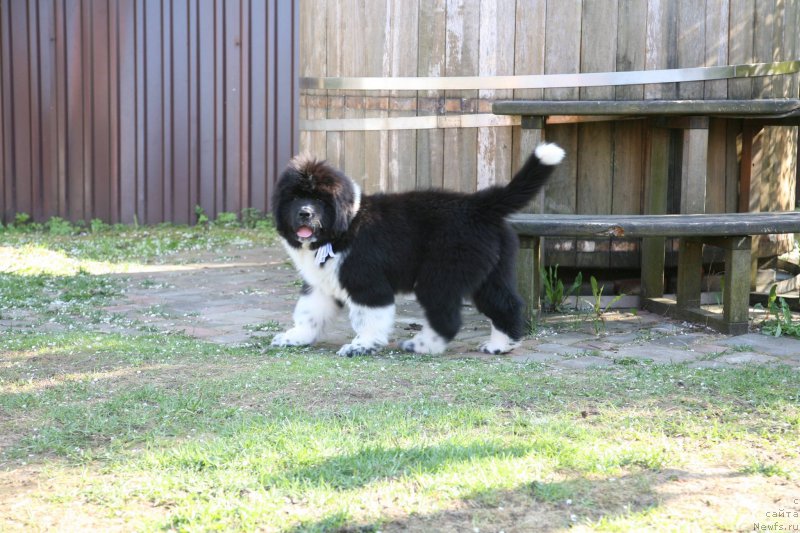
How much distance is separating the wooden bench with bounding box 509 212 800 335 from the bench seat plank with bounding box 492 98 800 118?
2.21 feet

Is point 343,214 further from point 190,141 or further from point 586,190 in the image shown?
point 190,141

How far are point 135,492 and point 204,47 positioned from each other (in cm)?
926

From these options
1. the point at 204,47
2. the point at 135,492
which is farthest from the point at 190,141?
the point at 135,492

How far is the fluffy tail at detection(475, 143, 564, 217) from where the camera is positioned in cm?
520

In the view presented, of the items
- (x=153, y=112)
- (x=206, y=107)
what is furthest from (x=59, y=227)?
(x=206, y=107)

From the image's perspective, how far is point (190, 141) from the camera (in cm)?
1170

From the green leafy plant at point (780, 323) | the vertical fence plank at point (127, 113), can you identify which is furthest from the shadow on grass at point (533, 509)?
the vertical fence plank at point (127, 113)

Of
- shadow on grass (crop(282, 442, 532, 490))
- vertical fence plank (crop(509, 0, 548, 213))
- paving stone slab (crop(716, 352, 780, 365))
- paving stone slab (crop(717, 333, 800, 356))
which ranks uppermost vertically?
vertical fence plank (crop(509, 0, 548, 213))

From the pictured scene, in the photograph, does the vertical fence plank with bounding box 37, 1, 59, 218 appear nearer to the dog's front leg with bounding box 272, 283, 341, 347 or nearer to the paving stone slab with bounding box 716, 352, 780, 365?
A: the dog's front leg with bounding box 272, 283, 341, 347

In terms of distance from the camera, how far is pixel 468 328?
629 cm

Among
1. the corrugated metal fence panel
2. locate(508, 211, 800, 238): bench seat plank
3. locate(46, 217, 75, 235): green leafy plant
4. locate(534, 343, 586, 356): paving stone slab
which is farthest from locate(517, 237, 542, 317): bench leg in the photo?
locate(46, 217, 75, 235): green leafy plant

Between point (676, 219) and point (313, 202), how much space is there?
2.34 metres

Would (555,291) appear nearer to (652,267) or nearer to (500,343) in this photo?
(652,267)

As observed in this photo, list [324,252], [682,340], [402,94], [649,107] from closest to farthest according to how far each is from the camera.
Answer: [324,252]
[682,340]
[649,107]
[402,94]
